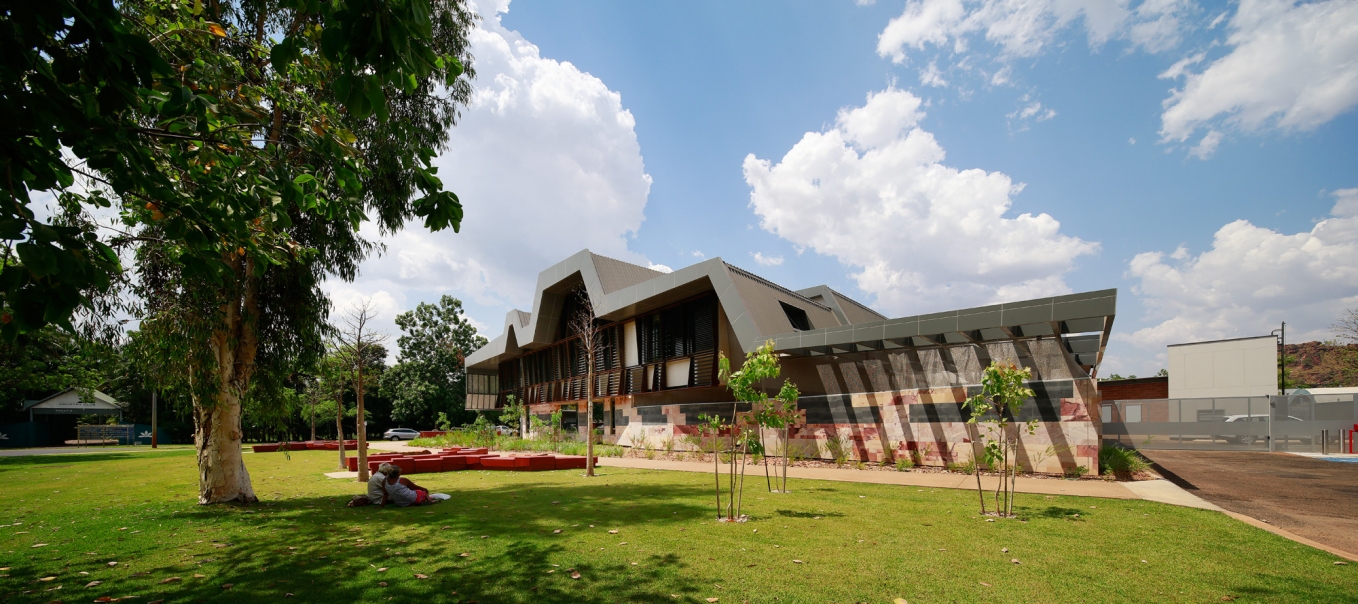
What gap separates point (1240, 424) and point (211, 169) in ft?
111

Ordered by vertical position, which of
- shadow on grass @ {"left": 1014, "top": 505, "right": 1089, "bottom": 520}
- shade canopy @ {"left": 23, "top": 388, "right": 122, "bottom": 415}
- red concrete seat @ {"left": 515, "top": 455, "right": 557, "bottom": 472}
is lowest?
shade canopy @ {"left": 23, "top": 388, "right": 122, "bottom": 415}

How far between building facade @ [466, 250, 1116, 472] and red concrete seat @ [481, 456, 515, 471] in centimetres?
624

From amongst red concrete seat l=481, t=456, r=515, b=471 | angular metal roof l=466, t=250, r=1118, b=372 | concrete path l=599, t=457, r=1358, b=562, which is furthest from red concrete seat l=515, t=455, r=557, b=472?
angular metal roof l=466, t=250, r=1118, b=372

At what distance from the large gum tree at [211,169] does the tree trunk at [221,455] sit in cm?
2

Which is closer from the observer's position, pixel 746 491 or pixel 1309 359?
pixel 746 491

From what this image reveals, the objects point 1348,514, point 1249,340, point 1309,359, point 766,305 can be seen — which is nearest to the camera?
point 1348,514

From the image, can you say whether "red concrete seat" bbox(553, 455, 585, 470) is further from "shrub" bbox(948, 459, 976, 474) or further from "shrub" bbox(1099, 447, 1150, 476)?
"shrub" bbox(1099, 447, 1150, 476)

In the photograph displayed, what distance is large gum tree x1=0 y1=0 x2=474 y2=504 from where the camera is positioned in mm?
3154

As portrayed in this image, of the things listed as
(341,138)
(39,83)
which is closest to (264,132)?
(341,138)

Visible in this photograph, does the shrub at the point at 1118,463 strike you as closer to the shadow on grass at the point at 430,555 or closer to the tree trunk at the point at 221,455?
the shadow on grass at the point at 430,555

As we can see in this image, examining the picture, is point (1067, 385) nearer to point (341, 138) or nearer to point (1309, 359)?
point (341, 138)

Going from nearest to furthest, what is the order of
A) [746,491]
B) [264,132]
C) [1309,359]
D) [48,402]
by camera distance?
1. [264,132]
2. [746,491]
3. [48,402]
4. [1309,359]

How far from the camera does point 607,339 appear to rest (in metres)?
28.6

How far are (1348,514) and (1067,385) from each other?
4.95m
